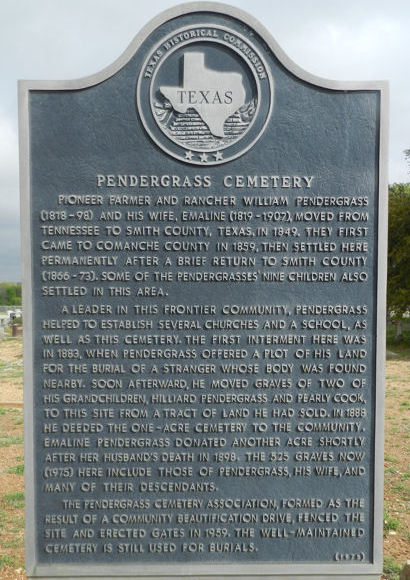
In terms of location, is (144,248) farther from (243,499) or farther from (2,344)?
(2,344)

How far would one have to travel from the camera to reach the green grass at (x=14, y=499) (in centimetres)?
562

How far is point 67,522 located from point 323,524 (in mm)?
2034

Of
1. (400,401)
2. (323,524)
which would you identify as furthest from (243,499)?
(400,401)

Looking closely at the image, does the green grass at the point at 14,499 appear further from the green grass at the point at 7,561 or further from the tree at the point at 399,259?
the tree at the point at 399,259

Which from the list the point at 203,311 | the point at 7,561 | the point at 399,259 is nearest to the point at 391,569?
the point at 203,311

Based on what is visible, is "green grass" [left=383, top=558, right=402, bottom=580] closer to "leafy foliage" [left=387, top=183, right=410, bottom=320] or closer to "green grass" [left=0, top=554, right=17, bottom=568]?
"green grass" [left=0, top=554, right=17, bottom=568]

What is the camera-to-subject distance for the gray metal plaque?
343 centimetres

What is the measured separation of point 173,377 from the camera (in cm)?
352

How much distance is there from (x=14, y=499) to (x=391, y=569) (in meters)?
4.46

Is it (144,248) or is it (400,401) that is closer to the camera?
(144,248)

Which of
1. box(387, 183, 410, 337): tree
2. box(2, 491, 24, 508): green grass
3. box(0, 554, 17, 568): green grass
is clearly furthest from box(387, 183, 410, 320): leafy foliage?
box(0, 554, 17, 568): green grass

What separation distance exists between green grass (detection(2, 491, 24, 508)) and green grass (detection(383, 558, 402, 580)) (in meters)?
4.22

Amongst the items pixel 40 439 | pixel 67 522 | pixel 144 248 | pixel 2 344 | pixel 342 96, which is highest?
pixel 342 96

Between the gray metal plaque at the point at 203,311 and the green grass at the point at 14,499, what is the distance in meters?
2.36
